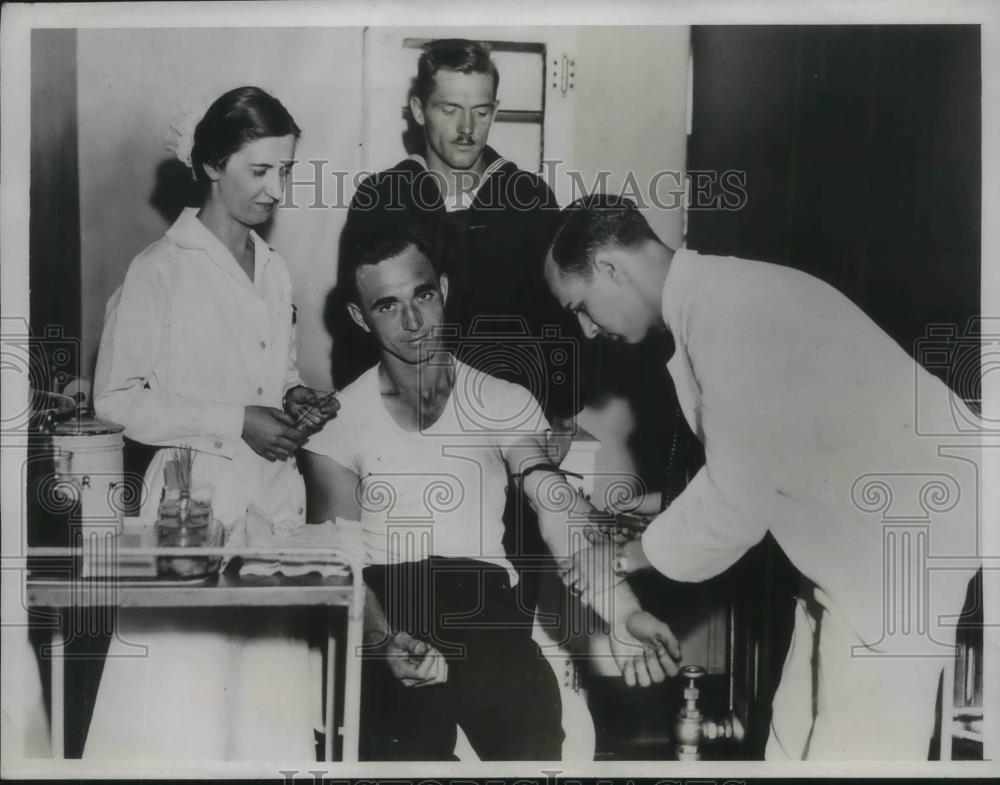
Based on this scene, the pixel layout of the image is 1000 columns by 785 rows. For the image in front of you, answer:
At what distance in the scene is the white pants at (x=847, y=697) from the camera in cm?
209

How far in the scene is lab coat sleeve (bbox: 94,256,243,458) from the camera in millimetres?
2041

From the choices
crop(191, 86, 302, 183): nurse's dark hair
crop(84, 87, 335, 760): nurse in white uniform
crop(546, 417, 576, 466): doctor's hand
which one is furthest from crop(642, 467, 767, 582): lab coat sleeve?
crop(191, 86, 302, 183): nurse's dark hair

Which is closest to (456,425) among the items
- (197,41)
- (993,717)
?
(197,41)

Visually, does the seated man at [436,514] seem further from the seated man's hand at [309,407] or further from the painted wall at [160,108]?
the painted wall at [160,108]

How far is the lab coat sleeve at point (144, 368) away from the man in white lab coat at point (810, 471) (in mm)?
797

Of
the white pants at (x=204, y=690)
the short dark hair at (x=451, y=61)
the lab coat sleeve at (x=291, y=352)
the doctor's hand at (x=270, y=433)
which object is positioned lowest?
the white pants at (x=204, y=690)

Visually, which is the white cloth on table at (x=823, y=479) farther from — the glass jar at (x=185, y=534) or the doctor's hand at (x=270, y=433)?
the glass jar at (x=185, y=534)

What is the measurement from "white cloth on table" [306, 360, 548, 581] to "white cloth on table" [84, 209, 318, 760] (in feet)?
0.46

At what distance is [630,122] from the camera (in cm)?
207

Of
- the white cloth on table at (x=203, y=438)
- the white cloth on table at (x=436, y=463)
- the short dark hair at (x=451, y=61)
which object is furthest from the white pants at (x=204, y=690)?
the short dark hair at (x=451, y=61)

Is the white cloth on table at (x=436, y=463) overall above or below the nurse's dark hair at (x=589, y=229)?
below

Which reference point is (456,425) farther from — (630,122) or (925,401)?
(925,401)

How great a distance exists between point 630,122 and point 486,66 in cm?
33

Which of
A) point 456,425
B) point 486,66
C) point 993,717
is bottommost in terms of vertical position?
point 993,717
